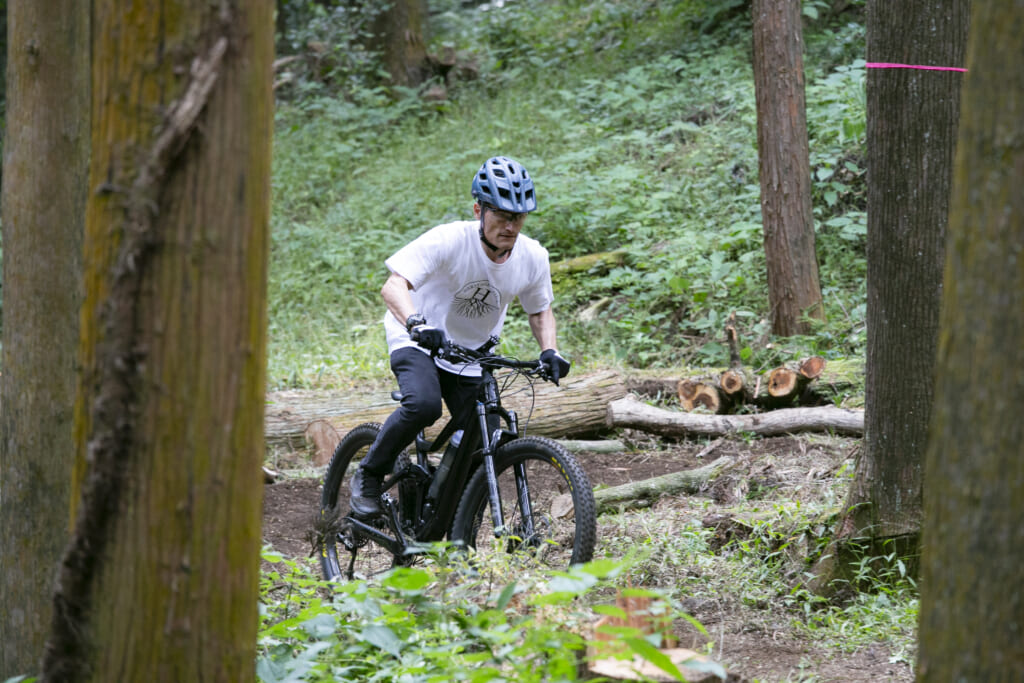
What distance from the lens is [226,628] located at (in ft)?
6.51

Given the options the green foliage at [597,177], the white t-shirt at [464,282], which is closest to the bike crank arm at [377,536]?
the white t-shirt at [464,282]

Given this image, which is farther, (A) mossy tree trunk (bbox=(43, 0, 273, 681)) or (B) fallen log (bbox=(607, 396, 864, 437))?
(B) fallen log (bbox=(607, 396, 864, 437))

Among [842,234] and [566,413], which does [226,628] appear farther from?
[842,234]

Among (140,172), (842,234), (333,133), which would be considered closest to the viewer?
(140,172)

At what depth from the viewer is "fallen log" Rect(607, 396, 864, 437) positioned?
7.32 meters

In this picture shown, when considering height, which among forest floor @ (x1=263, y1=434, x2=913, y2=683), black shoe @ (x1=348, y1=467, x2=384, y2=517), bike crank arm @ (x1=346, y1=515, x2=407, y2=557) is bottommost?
forest floor @ (x1=263, y1=434, x2=913, y2=683)

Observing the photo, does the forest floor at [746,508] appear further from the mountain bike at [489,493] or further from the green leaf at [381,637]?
the green leaf at [381,637]

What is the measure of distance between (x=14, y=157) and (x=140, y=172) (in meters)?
1.93

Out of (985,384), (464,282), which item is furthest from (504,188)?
(985,384)

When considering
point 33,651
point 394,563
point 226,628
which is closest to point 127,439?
point 226,628

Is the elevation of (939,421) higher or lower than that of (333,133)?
lower

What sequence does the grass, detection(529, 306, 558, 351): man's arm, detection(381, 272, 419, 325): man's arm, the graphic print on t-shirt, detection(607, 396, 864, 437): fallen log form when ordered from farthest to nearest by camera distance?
1. detection(607, 396, 864, 437): fallen log
2. detection(529, 306, 558, 351): man's arm
3. the graphic print on t-shirt
4. detection(381, 272, 419, 325): man's arm
5. the grass

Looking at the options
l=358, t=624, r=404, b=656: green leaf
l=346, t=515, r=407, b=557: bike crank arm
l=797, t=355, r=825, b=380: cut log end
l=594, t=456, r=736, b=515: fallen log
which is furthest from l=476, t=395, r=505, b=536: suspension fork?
l=797, t=355, r=825, b=380: cut log end

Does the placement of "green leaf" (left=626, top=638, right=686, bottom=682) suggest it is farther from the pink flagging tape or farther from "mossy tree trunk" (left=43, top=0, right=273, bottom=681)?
the pink flagging tape
